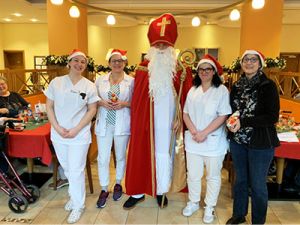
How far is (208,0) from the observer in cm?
703

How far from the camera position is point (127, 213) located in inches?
105

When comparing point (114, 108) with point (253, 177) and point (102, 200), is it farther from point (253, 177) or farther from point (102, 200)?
point (253, 177)

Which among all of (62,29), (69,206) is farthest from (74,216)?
(62,29)

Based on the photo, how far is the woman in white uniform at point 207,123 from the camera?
2252 mm

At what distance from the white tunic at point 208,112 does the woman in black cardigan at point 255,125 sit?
93 millimetres

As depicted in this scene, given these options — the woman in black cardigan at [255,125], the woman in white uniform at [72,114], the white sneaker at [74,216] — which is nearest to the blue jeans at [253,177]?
the woman in black cardigan at [255,125]

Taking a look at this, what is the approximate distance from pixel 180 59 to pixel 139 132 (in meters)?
0.76

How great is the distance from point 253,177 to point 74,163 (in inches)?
57.2

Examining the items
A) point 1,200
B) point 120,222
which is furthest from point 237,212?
point 1,200

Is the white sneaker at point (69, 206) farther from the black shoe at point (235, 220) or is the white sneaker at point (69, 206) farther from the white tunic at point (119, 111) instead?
the black shoe at point (235, 220)

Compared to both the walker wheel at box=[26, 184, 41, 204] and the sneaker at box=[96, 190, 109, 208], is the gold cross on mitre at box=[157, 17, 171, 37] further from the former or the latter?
the walker wheel at box=[26, 184, 41, 204]

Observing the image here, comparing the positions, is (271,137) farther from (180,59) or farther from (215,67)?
(180,59)

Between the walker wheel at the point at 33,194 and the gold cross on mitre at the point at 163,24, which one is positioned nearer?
the gold cross on mitre at the point at 163,24

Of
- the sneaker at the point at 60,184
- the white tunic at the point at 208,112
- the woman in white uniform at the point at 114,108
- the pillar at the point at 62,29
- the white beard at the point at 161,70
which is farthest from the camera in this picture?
the pillar at the point at 62,29
